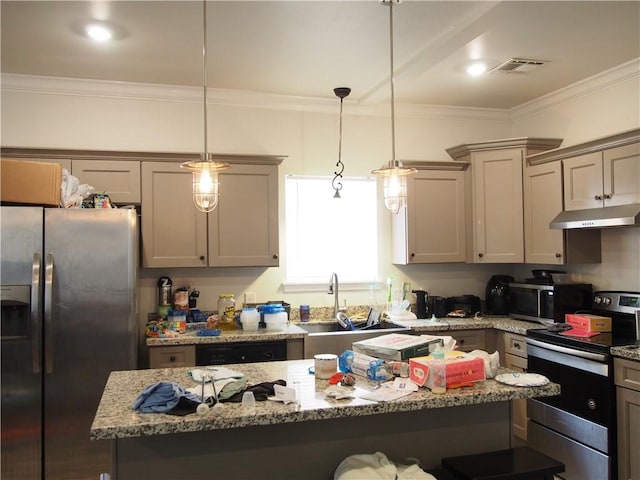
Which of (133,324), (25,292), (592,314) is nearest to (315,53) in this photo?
(133,324)

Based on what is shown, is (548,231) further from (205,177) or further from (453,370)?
(205,177)

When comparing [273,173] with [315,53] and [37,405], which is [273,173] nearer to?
[315,53]

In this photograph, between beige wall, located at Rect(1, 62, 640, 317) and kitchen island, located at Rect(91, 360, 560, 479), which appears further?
beige wall, located at Rect(1, 62, 640, 317)

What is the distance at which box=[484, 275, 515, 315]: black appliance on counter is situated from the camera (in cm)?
439

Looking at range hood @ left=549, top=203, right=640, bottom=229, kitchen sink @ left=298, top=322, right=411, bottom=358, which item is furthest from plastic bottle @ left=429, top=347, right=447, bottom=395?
range hood @ left=549, top=203, right=640, bottom=229

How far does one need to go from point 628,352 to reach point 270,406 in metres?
2.19

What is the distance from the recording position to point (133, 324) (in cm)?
319

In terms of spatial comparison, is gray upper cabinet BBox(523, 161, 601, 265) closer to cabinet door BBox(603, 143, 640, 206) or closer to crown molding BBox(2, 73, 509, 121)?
cabinet door BBox(603, 143, 640, 206)

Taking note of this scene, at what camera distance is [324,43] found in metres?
3.21

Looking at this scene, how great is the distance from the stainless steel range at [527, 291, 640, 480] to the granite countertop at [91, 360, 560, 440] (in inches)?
45.9

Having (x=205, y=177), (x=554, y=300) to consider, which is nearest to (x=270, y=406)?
(x=205, y=177)

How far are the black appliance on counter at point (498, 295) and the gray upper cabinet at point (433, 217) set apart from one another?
399 mm

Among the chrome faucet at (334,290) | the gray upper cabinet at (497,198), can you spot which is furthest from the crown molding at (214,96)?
the chrome faucet at (334,290)

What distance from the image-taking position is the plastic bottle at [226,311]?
3861mm
